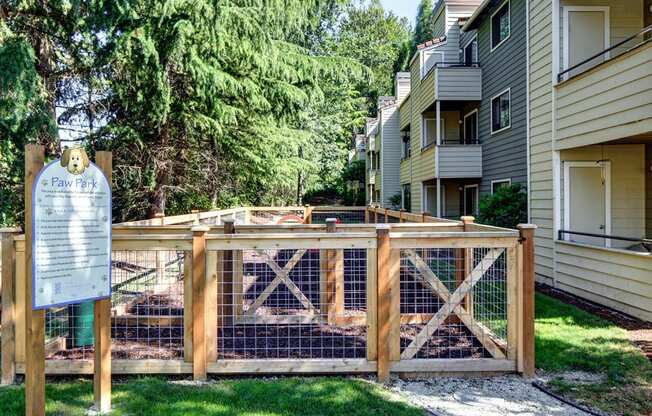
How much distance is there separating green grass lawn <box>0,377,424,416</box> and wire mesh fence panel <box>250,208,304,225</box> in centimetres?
1149

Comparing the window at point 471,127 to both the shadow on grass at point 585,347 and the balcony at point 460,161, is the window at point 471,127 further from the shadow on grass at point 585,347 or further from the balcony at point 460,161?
the shadow on grass at point 585,347

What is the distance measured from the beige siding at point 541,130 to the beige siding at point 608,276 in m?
0.59

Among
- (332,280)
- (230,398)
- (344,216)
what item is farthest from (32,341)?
(344,216)

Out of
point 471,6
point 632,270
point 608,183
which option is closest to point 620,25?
point 608,183

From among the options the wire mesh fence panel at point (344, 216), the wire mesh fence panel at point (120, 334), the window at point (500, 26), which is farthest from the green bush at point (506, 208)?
the wire mesh fence panel at point (120, 334)

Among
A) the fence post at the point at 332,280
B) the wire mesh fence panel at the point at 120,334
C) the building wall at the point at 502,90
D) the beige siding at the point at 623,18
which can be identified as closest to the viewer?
the wire mesh fence panel at the point at 120,334

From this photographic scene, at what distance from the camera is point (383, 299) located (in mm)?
3973

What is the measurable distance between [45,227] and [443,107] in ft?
49.6

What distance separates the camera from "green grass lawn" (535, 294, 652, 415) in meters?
3.65

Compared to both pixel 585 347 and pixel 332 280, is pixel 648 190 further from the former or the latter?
→ pixel 332 280

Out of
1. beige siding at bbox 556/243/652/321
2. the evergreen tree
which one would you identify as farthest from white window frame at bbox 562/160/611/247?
the evergreen tree

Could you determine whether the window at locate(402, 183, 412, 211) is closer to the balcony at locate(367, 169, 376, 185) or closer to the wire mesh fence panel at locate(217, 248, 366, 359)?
the balcony at locate(367, 169, 376, 185)

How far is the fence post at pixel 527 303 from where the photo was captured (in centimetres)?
403

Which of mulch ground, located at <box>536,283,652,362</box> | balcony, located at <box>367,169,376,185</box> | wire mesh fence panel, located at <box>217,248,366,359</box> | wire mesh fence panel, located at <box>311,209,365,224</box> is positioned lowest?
mulch ground, located at <box>536,283,652,362</box>
